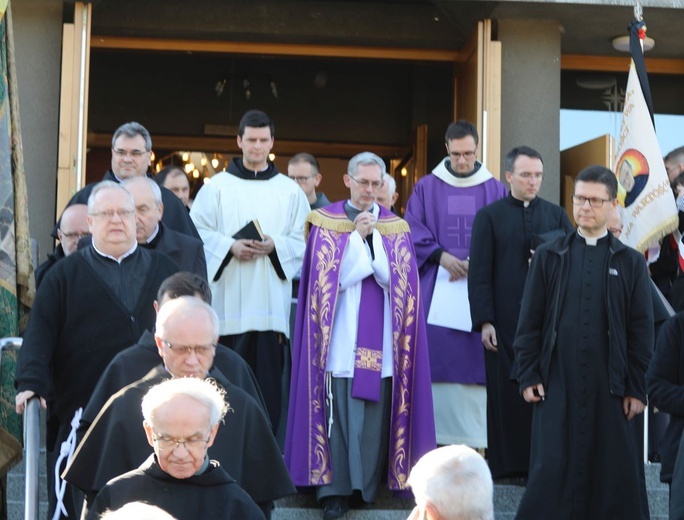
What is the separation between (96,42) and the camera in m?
12.7

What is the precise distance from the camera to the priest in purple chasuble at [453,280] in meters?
9.41

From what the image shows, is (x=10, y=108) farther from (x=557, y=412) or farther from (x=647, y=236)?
(x=647, y=236)

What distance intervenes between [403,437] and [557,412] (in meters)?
0.99

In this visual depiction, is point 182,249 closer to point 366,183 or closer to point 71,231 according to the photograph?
point 71,231

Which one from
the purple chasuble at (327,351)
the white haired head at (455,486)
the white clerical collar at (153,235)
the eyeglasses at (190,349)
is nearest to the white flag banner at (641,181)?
the purple chasuble at (327,351)

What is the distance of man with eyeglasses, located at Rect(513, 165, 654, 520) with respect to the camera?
305 inches

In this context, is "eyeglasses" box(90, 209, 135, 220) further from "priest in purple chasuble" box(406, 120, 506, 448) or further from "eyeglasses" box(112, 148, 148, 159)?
"priest in purple chasuble" box(406, 120, 506, 448)

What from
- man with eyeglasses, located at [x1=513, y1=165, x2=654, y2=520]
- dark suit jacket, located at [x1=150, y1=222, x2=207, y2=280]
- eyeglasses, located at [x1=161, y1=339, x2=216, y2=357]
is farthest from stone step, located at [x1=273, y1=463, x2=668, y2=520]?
eyeglasses, located at [x1=161, y1=339, x2=216, y2=357]

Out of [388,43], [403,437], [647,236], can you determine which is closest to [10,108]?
[403,437]

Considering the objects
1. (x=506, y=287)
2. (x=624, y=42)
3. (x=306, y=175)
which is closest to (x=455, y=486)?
(x=506, y=287)

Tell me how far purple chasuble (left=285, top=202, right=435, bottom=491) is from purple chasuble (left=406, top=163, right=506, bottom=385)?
0.84 m

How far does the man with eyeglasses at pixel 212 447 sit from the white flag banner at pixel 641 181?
4640mm

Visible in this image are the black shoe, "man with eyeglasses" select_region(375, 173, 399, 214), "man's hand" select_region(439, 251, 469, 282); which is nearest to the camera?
the black shoe

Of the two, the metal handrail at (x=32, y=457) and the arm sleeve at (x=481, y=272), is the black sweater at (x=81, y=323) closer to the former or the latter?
the metal handrail at (x=32, y=457)
